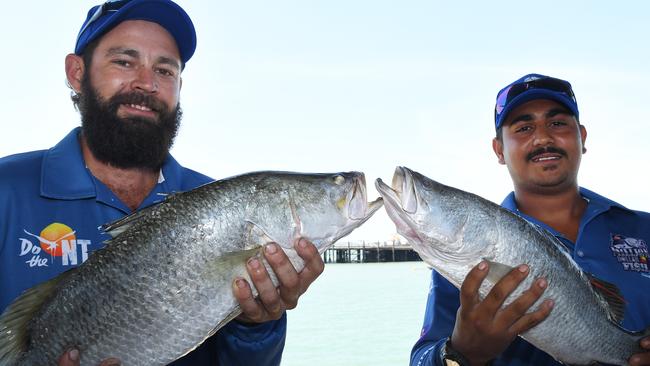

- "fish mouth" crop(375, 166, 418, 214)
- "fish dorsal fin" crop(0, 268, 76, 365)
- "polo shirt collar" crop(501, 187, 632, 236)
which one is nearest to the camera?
"fish dorsal fin" crop(0, 268, 76, 365)

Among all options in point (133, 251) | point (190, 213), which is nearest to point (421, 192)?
point (190, 213)

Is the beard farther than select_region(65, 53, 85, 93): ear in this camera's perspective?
No

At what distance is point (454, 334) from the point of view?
310 centimetres

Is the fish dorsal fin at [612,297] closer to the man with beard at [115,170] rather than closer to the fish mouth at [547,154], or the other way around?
the fish mouth at [547,154]

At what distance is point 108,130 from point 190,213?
1117 millimetres

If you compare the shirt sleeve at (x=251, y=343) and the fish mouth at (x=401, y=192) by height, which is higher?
the fish mouth at (x=401, y=192)

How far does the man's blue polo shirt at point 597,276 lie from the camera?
354 cm

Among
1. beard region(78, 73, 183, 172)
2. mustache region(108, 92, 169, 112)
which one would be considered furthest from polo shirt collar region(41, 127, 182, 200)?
mustache region(108, 92, 169, 112)

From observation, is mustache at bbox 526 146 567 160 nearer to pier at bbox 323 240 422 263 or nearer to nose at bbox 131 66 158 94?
nose at bbox 131 66 158 94

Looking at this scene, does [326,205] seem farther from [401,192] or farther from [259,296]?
[259,296]

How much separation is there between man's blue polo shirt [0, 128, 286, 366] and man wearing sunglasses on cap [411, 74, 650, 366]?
41.6 inches

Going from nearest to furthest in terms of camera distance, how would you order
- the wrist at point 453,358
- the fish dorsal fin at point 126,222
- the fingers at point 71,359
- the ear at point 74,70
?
1. the fingers at point 71,359
2. the fish dorsal fin at point 126,222
3. the wrist at point 453,358
4. the ear at point 74,70

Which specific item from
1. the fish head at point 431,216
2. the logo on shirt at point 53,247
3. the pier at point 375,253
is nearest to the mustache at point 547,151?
the fish head at point 431,216

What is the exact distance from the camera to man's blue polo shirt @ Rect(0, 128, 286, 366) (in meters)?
2.82
